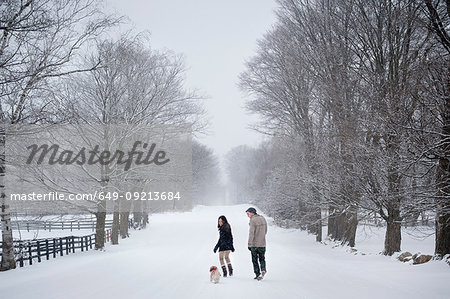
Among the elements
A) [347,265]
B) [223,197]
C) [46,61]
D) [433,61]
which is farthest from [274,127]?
[223,197]

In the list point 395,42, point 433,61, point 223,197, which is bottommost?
point 223,197

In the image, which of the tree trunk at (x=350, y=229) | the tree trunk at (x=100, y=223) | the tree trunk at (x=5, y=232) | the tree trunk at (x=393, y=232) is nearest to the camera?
the tree trunk at (x=5, y=232)

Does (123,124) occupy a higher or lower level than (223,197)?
higher

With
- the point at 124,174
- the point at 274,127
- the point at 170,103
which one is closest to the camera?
the point at 124,174

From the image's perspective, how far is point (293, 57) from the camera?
1722 centimetres

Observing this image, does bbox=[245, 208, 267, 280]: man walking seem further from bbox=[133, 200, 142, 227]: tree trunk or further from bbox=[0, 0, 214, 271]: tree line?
bbox=[133, 200, 142, 227]: tree trunk

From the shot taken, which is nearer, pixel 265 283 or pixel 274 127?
pixel 265 283

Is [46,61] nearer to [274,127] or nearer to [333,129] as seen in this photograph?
[333,129]

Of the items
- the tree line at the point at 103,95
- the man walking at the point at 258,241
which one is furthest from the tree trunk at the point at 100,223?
the man walking at the point at 258,241

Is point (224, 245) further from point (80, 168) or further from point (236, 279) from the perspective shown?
point (80, 168)

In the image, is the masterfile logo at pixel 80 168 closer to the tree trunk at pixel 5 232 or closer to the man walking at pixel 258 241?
the tree trunk at pixel 5 232

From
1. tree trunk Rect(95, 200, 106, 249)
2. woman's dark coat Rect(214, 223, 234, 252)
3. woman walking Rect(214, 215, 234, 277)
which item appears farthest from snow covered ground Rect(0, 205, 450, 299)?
tree trunk Rect(95, 200, 106, 249)

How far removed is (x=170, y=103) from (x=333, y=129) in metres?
9.07

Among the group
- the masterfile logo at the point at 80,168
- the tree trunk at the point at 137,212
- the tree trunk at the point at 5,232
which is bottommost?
the tree trunk at the point at 137,212
